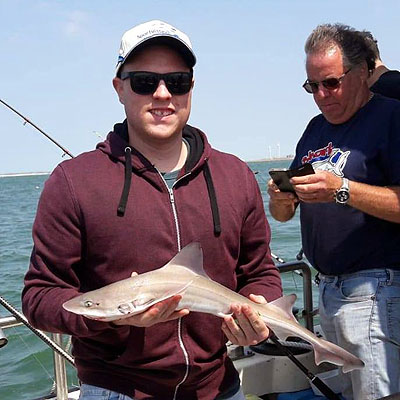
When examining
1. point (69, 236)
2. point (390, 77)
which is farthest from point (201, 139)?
point (390, 77)

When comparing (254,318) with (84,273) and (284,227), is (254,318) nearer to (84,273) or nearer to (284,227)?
(84,273)

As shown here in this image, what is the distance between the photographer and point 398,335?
10.5ft

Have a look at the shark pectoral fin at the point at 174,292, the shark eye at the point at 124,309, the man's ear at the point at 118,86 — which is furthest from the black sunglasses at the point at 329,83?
the shark eye at the point at 124,309

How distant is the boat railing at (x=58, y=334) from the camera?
316 cm

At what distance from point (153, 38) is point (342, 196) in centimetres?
134

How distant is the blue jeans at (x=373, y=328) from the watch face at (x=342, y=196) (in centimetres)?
47

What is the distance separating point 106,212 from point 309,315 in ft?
7.62

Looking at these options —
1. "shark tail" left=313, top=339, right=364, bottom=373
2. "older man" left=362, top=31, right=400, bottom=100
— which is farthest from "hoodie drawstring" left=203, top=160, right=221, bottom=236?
"older man" left=362, top=31, right=400, bottom=100

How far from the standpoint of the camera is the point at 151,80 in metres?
2.39

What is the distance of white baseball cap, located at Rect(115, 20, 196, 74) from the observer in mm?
2367

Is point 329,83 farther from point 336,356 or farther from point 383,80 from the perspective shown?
point 336,356

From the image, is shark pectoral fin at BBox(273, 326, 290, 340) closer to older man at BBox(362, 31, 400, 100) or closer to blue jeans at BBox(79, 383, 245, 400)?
blue jeans at BBox(79, 383, 245, 400)

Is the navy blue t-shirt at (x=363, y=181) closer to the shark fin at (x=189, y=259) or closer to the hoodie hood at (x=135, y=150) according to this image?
the hoodie hood at (x=135, y=150)

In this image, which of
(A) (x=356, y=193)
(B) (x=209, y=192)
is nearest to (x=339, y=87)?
(A) (x=356, y=193)
